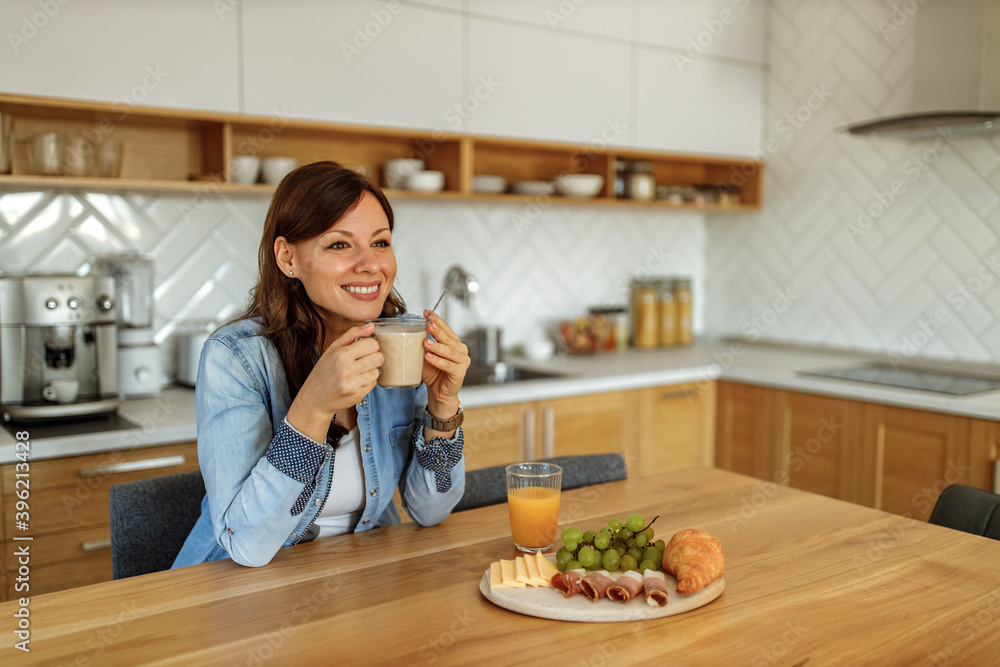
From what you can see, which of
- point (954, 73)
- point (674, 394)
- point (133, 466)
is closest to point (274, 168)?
point (133, 466)

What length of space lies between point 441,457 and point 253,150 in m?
1.74

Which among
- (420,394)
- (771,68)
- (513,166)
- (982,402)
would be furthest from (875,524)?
(771,68)

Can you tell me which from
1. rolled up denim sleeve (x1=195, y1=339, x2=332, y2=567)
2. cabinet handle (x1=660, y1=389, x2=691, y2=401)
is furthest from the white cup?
cabinet handle (x1=660, y1=389, x2=691, y2=401)

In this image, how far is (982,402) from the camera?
250 cm

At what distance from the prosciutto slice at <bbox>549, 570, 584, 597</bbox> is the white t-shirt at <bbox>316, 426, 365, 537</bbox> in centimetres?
50

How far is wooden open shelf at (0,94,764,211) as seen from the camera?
241 cm

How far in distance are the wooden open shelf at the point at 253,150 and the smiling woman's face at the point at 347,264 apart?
119 centimetres

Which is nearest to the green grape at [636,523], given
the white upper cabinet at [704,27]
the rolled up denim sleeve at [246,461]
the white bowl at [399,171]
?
the rolled up denim sleeve at [246,461]

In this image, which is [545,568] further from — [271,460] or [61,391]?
[61,391]

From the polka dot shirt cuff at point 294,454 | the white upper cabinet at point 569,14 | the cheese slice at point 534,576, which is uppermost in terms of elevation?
the white upper cabinet at point 569,14

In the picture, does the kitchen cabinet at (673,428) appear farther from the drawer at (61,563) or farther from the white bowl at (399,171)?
the drawer at (61,563)

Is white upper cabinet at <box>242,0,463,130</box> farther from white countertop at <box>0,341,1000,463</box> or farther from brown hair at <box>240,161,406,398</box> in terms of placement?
brown hair at <box>240,161,406,398</box>

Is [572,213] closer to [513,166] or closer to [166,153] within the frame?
[513,166]

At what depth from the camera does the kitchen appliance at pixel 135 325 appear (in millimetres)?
2523
